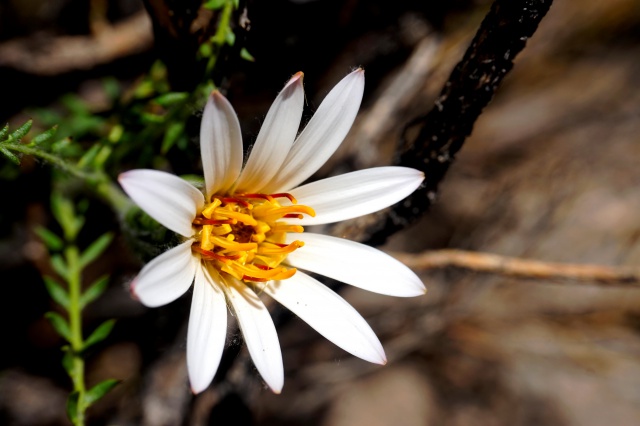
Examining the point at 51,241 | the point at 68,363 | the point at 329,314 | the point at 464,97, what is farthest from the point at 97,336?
the point at 464,97

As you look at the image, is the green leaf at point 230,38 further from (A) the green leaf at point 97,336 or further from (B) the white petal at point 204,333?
(A) the green leaf at point 97,336

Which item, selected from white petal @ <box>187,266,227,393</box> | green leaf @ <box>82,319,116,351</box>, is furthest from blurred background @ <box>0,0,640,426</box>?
white petal @ <box>187,266,227,393</box>

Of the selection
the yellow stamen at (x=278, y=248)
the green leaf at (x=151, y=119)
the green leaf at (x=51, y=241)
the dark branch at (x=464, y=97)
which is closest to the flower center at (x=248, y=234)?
the yellow stamen at (x=278, y=248)

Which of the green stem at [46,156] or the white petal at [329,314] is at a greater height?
the green stem at [46,156]

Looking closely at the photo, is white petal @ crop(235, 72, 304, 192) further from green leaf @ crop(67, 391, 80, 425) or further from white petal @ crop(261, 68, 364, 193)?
green leaf @ crop(67, 391, 80, 425)

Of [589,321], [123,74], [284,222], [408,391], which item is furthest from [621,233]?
[123,74]
